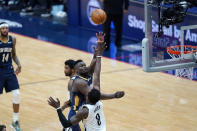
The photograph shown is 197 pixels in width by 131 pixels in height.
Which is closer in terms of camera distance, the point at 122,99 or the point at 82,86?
the point at 82,86

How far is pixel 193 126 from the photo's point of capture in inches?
352

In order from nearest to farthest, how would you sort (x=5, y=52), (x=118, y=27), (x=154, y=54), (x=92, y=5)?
1. (x=154, y=54)
2. (x=5, y=52)
3. (x=118, y=27)
4. (x=92, y=5)

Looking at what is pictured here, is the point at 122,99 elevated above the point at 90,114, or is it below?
below

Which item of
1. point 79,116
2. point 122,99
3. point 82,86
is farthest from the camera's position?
point 122,99

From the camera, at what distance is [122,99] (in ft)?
34.4

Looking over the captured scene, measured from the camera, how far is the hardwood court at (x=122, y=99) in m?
9.12

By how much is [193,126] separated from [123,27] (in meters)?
7.67

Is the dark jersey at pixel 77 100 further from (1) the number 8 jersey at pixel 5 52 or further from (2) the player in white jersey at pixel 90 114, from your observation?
(1) the number 8 jersey at pixel 5 52

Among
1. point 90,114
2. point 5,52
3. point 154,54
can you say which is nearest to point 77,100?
point 90,114

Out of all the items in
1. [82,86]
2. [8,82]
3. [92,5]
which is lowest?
[8,82]

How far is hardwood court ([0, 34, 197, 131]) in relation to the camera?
29.9 ft

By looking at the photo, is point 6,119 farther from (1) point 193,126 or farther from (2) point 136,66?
(2) point 136,66

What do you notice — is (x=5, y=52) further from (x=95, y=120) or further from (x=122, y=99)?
(x=122, y=99)

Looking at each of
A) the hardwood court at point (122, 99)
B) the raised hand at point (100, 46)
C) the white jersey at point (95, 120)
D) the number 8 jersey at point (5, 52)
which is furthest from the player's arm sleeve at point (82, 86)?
the number 8 jersey at point (5, 52)
